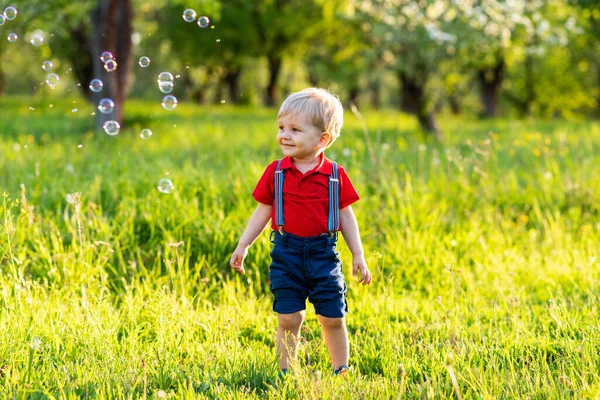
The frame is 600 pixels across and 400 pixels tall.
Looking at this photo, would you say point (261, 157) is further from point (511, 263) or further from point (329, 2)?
point (329, 2)

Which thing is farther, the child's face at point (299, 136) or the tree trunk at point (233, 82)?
the tree trunk at point (233, 82)

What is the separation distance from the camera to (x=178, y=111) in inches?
719

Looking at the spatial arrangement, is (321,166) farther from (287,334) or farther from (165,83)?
(165,83)

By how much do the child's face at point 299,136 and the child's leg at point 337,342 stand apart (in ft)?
3.03

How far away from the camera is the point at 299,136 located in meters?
3.29

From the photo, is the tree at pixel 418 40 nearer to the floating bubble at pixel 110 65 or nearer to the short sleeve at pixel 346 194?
the floating bubble at pixel 110 65

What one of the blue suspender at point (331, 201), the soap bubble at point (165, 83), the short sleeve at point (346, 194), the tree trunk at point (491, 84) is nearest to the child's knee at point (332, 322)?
the blue suspender at point (331, 201)

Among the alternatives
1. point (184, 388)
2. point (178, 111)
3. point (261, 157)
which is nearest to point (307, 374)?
point (184, 388)

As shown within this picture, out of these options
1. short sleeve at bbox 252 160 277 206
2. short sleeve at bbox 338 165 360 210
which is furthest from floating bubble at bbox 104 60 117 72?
short sleeve at bbox 338 165 360 210

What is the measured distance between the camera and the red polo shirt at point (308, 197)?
3.37 meters

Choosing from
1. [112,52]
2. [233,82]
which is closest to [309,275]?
[112,52]

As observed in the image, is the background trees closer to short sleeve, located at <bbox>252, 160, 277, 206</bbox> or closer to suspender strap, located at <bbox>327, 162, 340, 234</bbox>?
short sleeve, located at <bbox>252, 160, 277, 206</bbox>

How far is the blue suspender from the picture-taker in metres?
3.37

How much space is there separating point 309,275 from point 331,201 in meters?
0.41
